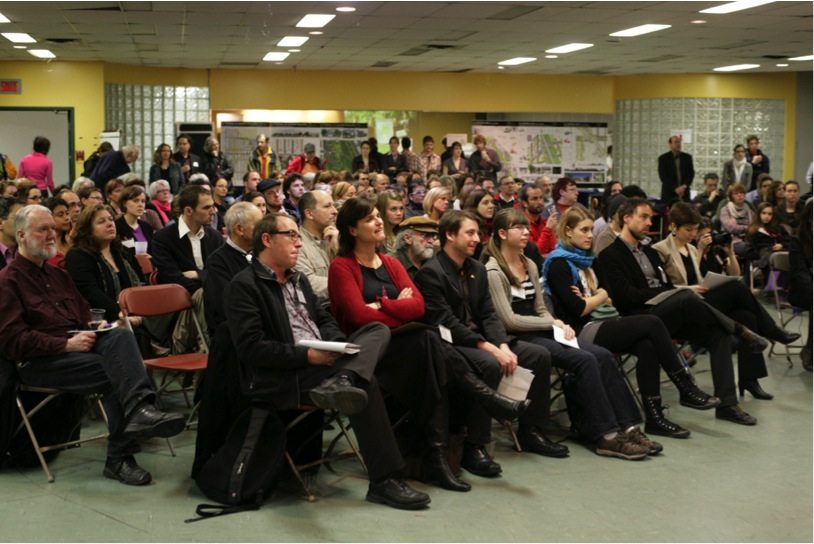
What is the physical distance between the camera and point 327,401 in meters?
4.04

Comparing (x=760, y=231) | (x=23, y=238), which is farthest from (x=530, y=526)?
(x=760, y=231)

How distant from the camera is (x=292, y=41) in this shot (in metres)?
13.7

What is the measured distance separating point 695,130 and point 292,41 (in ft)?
30.7

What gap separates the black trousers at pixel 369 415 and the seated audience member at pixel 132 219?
3280 mm

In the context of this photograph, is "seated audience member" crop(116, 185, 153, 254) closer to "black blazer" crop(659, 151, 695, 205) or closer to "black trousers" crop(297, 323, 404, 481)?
"black trousers" crop(297, 323, 404, 481)

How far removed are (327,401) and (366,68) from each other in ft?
48.0

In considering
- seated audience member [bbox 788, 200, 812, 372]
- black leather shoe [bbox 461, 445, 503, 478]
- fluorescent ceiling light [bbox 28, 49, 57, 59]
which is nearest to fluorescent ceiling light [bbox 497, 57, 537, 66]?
fluorescent ceiling light [bbox 28, 49, 57, 59]

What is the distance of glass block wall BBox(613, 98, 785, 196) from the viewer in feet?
64.2

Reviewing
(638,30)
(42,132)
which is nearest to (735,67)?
(638,30)

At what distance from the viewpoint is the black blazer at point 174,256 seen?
20.1 ft

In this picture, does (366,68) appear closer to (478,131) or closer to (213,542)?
(478,131)

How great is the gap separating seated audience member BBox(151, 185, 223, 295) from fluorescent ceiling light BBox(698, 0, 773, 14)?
654 centimetres

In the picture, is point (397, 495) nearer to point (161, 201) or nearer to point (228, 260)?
point (228, 260)

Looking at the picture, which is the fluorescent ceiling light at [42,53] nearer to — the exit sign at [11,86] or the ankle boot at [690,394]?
the exit sign at [11,86]
